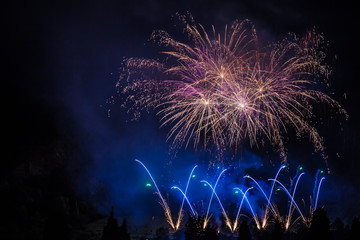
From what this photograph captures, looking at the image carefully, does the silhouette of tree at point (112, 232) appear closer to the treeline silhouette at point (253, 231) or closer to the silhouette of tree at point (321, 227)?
the treeline silhouette at point (253, 231)

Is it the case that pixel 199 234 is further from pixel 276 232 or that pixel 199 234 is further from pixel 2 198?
pixel 2 198

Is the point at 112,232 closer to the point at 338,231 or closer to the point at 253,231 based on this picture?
the point at 253,231

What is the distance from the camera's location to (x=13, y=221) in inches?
2067

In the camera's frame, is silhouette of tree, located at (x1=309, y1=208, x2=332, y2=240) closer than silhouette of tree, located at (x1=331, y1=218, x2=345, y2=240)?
Yes

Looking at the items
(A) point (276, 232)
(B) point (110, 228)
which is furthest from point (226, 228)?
(B) point (110, 228)

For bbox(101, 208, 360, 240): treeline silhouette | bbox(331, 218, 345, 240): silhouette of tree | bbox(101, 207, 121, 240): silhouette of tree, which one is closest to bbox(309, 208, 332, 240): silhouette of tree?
bbox(101, 208, 360, 240): treeline silhouette

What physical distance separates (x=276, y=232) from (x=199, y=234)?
30.9ft

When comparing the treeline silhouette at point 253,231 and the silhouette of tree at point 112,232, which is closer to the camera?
the treeline silhouette at point 253,231

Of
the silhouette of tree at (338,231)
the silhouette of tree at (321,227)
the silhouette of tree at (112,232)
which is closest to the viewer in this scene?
the silhouette of tree at (321,227)

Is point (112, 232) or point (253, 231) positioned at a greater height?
point (253, 231)

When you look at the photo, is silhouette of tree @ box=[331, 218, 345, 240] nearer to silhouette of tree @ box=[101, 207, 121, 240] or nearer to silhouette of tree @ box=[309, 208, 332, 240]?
silhouette of tree @ box=[309, 208, 332, 240]

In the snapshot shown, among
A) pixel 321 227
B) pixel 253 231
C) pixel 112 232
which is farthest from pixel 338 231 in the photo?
pixel 112 232

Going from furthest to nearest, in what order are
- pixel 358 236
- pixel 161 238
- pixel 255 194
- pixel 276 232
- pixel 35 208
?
1. pixel 255 194
2. pixel 35 208
3. pixel 161 238
4. pixel 276 232
5. pixel 358 236

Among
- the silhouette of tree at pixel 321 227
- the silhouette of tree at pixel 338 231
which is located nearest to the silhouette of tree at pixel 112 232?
the silhouette of tree at pixel 321 227
